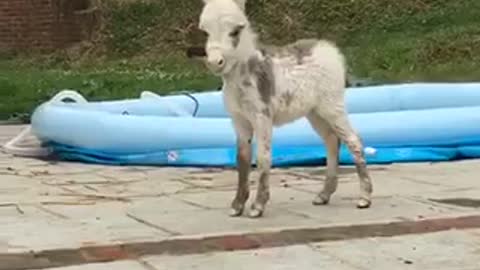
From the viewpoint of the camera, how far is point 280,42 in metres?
20.9

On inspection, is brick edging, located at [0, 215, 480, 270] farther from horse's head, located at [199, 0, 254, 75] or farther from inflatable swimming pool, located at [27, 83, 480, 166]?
inflatable swimming pool, located at [27, 83, 480, 166]

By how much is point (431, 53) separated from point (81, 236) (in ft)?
40.3

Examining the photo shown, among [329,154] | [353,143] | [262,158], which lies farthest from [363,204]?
[262,158]

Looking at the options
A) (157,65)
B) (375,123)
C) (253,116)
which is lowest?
(157,65)

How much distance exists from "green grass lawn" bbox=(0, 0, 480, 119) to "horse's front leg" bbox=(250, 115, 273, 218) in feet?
29.0

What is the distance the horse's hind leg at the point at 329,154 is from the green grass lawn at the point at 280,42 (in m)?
8.21

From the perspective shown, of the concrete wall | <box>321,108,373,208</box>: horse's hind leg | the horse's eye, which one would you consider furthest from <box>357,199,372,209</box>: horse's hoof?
the concrete wall

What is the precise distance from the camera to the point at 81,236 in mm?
7441

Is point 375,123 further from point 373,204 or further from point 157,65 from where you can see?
point 157,65

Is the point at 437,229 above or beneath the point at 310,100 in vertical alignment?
beneath

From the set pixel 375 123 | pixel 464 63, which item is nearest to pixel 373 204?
pixel 375 123

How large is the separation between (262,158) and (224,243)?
116 cm

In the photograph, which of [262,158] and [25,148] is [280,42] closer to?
[25,148]

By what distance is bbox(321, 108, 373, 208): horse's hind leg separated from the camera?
8547 millimetres
